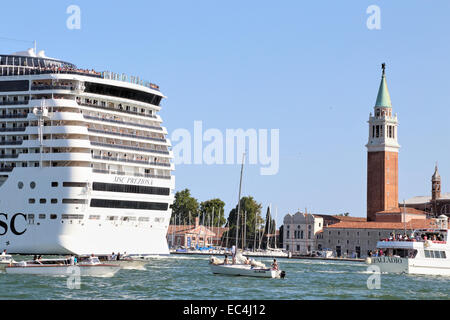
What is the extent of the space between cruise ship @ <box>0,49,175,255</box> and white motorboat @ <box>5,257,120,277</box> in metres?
18.6

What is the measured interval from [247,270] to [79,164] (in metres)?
22.1

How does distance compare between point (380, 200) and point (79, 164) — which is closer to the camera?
point (79, 164)

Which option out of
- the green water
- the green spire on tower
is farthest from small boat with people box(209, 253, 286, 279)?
the green spire on tower

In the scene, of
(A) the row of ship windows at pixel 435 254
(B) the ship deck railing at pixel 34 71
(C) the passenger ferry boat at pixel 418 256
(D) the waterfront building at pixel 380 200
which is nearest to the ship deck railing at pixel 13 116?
(B) the ship deck railing at pixel 34 71

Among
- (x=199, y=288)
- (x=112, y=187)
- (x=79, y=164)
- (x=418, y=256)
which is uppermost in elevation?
(x=79, y=164)

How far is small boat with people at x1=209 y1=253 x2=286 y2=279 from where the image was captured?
62.8 meters

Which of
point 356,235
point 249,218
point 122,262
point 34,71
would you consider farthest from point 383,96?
point 122,262

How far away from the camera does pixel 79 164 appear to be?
77.2 meters

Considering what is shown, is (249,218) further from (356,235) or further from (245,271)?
(245,271)

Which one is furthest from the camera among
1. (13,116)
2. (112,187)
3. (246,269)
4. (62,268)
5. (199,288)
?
(13,116)

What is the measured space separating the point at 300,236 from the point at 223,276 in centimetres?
12349

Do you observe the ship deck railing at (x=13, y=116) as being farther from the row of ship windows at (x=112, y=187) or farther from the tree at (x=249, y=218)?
the tree at (x=249, y=218)

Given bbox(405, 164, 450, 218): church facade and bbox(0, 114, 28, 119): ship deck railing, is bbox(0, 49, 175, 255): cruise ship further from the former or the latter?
bbox(405, 164, 450, 218): church facade
